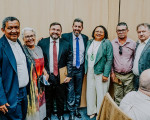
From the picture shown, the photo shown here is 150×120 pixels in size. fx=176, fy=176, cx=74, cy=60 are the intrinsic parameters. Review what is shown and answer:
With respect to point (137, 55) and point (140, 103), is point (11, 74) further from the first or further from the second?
point (137, 55)

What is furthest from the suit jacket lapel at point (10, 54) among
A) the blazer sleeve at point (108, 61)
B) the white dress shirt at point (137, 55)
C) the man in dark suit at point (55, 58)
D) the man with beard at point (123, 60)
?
the white dress shirt at point (137, 55)

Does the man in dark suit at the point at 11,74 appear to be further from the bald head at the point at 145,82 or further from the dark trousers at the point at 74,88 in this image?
the bald head at the point at 145,82

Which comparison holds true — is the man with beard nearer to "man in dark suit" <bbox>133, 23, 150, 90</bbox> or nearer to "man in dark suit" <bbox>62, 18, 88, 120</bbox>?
"man in dark suit" <bbox>133, 23, 150, 90</bbox>

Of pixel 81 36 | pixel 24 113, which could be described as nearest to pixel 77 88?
pixel 81 36

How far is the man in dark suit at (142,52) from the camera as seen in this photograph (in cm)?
253

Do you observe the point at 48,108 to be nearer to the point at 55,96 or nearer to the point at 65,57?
the point at 55,96

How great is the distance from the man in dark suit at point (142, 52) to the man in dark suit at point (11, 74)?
163 centimetres

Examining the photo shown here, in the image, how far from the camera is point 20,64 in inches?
79.0

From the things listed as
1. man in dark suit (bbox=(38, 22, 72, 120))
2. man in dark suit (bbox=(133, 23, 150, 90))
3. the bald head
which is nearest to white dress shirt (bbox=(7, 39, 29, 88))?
man in dark suit (bbox=(38, 22, 72, 120))

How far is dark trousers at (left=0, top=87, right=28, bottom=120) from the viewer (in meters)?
1.91

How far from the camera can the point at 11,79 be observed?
1.86 m

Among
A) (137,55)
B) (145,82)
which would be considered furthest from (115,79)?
(145,82)

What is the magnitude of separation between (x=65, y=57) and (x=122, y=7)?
1.53 metres

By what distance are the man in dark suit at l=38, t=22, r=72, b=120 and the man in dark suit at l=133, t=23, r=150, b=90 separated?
104 centimetres
